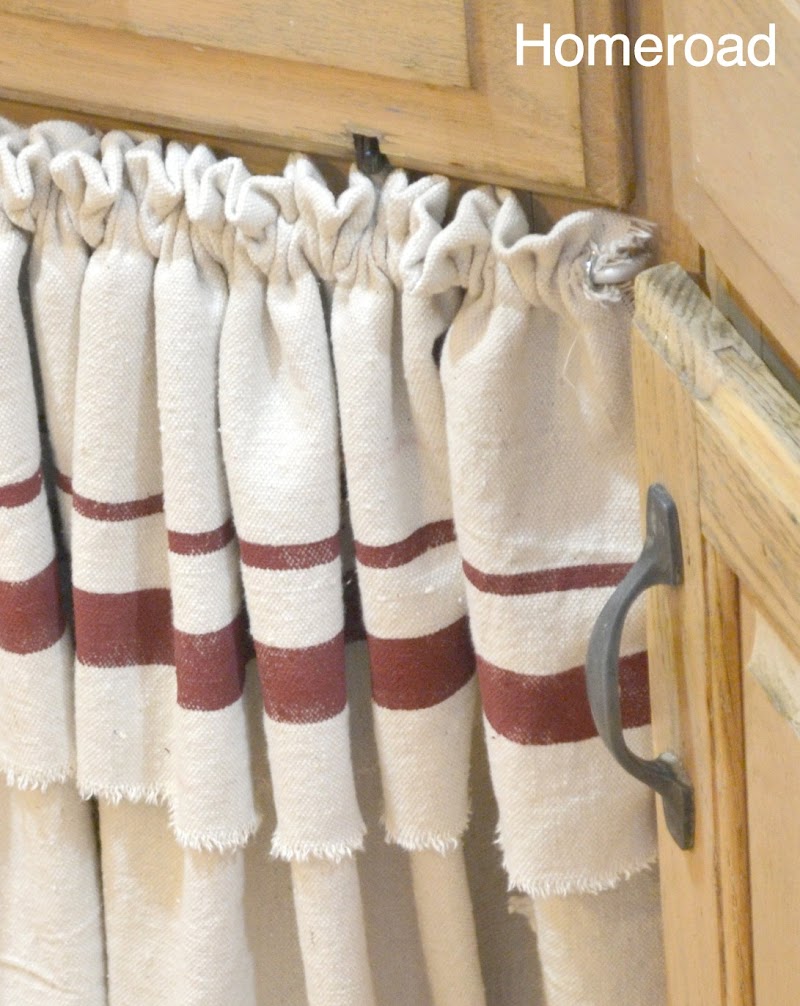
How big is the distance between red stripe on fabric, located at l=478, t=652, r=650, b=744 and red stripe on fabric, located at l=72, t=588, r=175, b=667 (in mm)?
215

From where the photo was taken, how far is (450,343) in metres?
0.74

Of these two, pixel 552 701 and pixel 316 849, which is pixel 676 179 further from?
pixel 316 849

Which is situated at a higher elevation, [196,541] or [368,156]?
[368,156]

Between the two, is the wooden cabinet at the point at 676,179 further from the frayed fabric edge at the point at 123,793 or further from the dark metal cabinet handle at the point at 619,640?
the frayed fabric edge at the point at 123,793

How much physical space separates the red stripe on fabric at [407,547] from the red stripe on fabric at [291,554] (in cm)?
2

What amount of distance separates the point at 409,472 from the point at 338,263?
12cm

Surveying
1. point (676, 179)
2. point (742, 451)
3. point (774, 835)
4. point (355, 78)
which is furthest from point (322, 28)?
point (774, 835)

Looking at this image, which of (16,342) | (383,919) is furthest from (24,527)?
(383,919)

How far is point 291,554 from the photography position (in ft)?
2.66

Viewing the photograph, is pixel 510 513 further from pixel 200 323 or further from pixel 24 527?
pixel 24 527

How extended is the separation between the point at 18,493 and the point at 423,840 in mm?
313

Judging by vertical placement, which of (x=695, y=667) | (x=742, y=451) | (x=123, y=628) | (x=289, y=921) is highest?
(x=742, y=451)

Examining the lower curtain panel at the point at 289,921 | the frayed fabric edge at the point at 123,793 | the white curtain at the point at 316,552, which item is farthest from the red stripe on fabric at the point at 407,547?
the frayed fabric edge at the point at 123,793

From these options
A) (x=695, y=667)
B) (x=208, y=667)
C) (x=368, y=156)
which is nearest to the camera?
(x=695, y=667)
